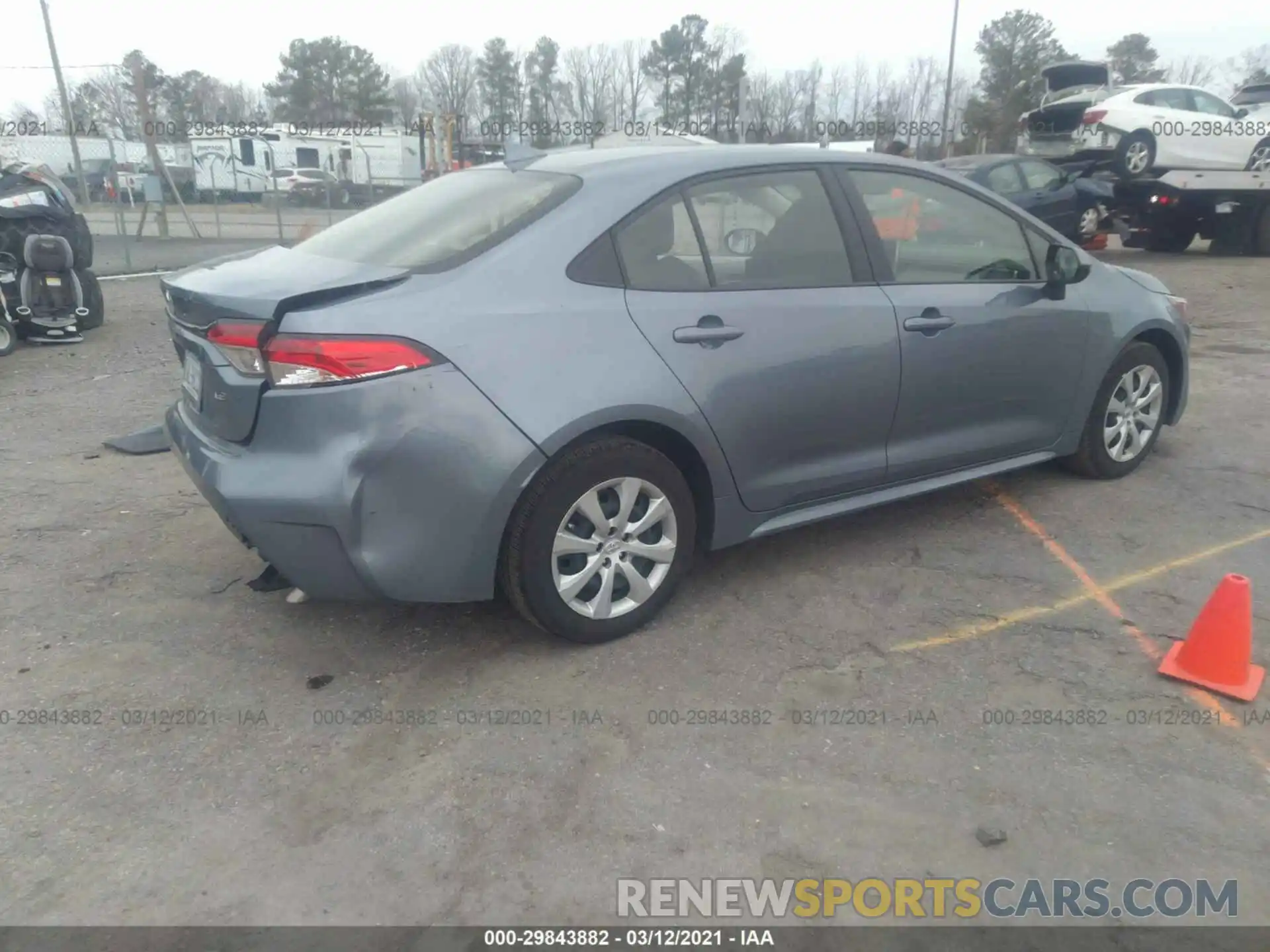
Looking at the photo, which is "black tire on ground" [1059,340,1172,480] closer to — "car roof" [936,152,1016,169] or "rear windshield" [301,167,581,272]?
"rear windshield" [301,167,581,272]

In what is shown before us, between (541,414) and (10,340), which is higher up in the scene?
(541,414)

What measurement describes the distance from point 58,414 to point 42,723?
4155 millimetres

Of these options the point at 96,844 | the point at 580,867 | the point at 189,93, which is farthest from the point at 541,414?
the point at 189,93

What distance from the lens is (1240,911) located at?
92.2 inches

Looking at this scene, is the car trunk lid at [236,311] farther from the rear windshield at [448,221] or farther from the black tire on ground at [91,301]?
the black tire on ground at [91,301]

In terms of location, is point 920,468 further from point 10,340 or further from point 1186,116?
point 1186,116

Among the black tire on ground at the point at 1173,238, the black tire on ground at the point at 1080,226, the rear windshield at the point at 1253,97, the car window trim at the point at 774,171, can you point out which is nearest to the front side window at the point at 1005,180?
the black tire on ground at the point at 1080,226

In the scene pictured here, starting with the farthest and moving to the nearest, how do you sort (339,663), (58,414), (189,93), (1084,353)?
(189,93), (58,414), (1084,353), (339,663)

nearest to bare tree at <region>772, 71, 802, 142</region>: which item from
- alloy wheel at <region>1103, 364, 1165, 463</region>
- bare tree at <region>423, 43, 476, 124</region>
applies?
bare tree at <region>423, 43, 476, 124</region>

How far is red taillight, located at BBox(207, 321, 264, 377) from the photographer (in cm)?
300

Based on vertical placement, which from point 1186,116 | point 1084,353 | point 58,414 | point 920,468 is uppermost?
point 1186,116

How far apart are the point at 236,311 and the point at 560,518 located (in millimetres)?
1174

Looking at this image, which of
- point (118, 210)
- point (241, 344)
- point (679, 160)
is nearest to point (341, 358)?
point (241, 344)

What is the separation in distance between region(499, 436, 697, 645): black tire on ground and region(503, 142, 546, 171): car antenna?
1.31m
